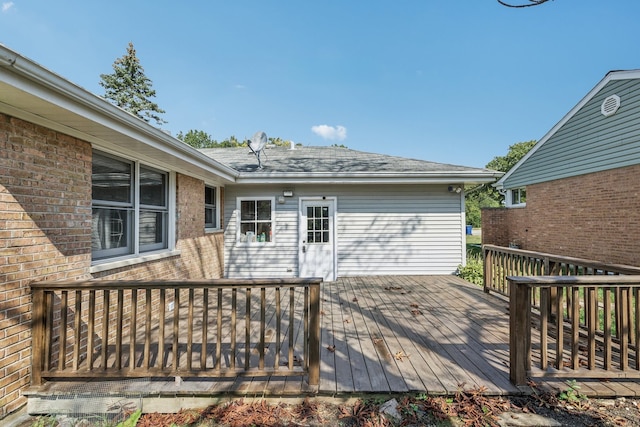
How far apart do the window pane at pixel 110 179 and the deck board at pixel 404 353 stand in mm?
1961

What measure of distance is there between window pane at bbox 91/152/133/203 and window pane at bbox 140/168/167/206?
0.87 feet

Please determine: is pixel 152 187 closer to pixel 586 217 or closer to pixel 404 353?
pixel 404 353

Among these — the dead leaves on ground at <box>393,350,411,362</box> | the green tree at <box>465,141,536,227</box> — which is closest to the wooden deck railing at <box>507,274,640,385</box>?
the dead leaves on ground at <box>393,350,411,362</box>

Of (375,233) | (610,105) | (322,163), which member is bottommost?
(375,233)

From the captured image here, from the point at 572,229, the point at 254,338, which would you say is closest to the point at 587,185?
the point at 572,229

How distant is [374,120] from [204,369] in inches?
602

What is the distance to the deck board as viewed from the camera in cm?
232

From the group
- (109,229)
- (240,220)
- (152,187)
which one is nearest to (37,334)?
(109,229)

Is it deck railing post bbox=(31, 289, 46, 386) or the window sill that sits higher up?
the window sill

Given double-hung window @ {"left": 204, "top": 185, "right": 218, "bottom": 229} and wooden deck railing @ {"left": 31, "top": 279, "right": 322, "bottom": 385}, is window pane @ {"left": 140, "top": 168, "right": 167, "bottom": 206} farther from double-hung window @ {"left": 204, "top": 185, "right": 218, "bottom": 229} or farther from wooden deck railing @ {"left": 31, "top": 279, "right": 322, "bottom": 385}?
wooden deck railing @ {"left": 31, "top": 279, "right": 322, "bottom": 385}

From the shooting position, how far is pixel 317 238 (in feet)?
21.9

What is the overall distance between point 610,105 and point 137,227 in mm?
11037

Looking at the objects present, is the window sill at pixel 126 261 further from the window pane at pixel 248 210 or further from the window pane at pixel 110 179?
the window pane at pixel 248 210

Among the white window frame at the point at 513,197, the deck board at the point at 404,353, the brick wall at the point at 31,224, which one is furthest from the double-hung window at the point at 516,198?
the brick wall at the point at 31,224
